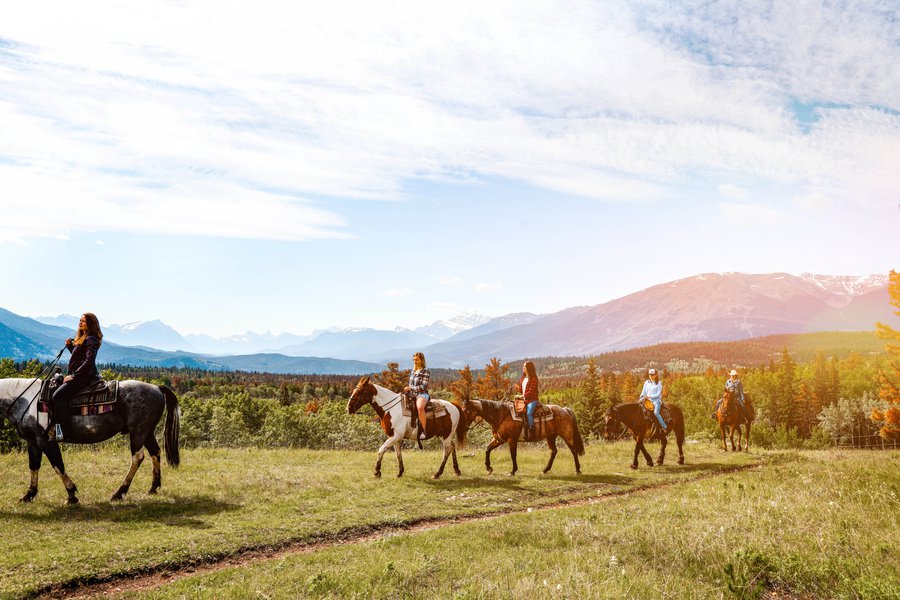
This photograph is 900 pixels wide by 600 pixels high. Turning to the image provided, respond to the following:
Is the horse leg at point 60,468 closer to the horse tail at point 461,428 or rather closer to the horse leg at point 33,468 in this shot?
the horse leg at point 33,468

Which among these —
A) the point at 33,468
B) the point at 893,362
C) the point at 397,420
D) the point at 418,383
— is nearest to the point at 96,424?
the point at 33,468

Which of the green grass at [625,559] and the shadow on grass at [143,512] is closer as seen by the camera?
the green grass at [625,559]

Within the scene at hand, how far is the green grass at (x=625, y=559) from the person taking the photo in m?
7.75

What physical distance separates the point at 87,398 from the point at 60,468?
176cm

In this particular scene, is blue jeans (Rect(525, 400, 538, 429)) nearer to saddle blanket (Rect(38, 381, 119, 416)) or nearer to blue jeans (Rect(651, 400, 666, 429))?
blue jeans (Rect(651, 400, 666, 429))

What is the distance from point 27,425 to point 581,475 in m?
17.0

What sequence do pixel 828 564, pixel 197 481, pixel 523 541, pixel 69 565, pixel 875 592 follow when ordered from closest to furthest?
pixel 875 592 → pixel 828 564 → pixel 69 565 → pixel 523 541 → pixel 197 481

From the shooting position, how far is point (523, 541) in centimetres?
1032

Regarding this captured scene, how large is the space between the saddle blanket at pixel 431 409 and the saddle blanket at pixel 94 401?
8523mm

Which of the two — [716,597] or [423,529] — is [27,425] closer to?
[423,529]

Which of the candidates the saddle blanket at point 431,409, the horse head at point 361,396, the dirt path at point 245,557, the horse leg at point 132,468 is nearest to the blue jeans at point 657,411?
the dirt path at point 245,557

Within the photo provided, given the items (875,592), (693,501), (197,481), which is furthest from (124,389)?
(875,592)

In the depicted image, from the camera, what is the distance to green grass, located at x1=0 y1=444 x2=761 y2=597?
966 cm

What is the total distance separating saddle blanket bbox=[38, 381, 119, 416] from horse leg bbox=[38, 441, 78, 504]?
927mm
